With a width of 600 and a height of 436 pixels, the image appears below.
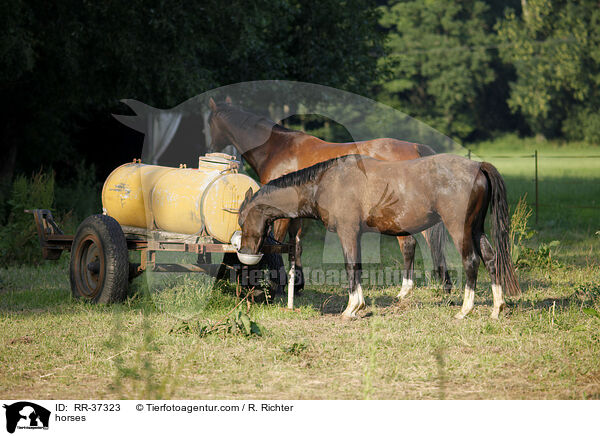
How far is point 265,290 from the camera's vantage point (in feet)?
26.0

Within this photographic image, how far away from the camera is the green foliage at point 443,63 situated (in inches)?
2036

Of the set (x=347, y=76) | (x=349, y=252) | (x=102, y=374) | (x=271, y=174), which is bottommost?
(x=102, y=374)

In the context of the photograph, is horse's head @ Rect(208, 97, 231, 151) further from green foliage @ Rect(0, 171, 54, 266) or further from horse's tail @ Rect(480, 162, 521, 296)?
green foliage @ Rect(0, 171, 54, 266)

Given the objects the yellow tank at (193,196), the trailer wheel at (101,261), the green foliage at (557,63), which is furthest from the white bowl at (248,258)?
the green foliage at (557,63)

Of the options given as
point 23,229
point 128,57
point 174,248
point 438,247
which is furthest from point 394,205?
point 128,57

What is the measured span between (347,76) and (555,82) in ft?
103

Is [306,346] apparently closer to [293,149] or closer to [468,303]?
[468,303]

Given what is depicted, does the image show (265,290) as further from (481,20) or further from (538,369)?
(481,20)

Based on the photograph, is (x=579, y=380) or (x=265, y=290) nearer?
(x=579, y=380)

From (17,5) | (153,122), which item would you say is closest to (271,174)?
(17,5)

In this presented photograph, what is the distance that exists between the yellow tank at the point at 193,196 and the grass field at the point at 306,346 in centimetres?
94

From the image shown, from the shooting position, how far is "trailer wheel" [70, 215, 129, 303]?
781cm
